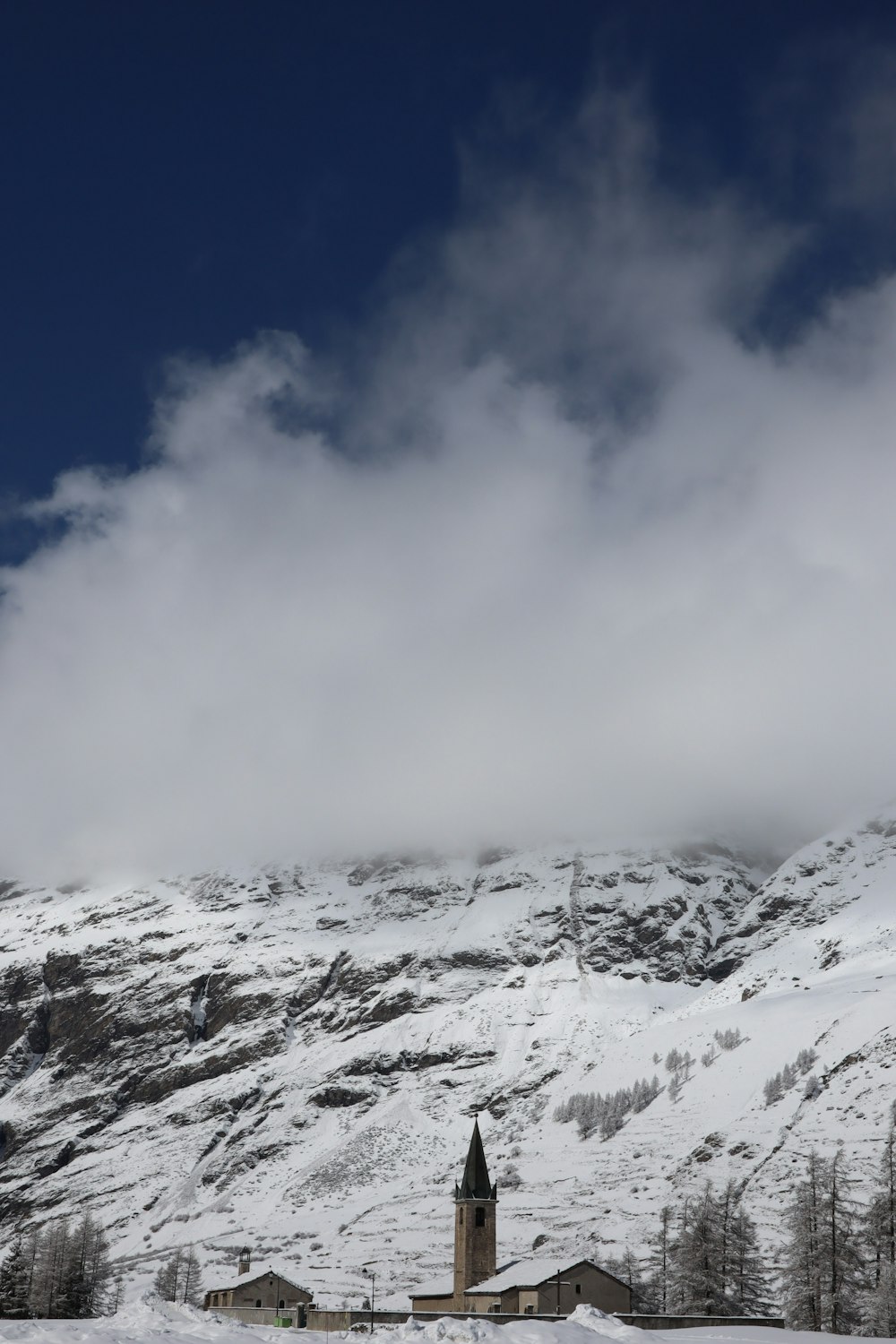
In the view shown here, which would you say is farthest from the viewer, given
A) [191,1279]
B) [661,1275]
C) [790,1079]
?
[790,1079]

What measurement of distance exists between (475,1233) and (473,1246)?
0.93 m

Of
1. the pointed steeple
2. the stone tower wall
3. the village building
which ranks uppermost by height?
the pointed steeple

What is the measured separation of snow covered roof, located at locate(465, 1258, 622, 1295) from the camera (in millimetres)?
74312

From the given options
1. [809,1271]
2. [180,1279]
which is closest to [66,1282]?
[809,1271]

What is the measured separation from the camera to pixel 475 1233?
88938 millimetres

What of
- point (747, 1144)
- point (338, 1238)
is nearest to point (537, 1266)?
point (747, 1144)

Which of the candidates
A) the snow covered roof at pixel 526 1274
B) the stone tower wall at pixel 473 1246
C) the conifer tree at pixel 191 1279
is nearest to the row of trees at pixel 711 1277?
the snow covered roof at pixel 526 1274

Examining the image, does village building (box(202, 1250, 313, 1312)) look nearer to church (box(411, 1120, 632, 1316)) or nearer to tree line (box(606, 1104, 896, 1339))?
church (box(411, 1120, 632, 1316))

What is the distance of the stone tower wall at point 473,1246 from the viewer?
86.8 metres

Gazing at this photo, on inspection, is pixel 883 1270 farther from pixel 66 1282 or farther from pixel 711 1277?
pixel 66 1282

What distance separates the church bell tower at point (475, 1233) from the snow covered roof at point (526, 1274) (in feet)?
13.6

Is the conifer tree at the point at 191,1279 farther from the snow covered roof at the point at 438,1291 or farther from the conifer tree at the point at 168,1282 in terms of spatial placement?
the snow covered roof at the point at 438,1291

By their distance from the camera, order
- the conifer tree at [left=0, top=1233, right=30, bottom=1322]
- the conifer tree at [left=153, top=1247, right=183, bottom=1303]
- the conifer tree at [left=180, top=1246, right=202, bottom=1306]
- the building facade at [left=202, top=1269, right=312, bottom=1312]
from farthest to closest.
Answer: the conifer tree at [left=153, top=1247, right=183, bottom=1303] → the conifer tree at [left=180, top=1246, right=202, bottom=1306] → the building facade at [left=202, top=1269, right=312, bottom=1312] → the conifer tree at [left=0, top=1233, right=30, bottom=1322]

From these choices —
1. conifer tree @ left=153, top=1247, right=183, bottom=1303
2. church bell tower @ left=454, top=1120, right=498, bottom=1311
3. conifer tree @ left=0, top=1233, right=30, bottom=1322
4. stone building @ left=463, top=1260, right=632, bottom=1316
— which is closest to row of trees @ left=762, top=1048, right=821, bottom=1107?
church bell tower @ left=454, top=1120, right=498, bottom=1311
